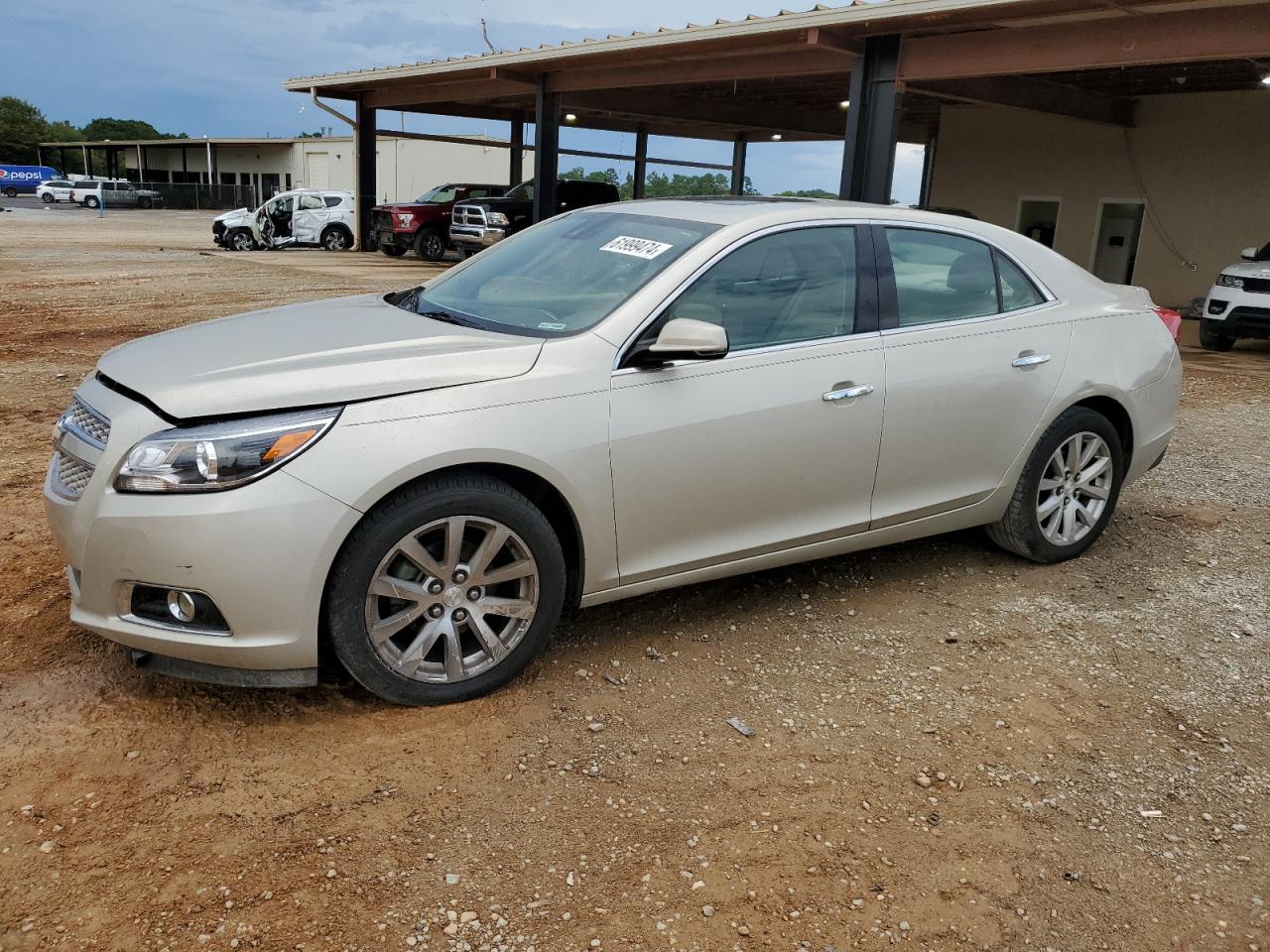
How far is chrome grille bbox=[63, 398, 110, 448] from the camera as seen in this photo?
10.4 ft

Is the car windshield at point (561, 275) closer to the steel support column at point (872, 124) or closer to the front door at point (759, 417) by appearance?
the front door at point (759, 417)

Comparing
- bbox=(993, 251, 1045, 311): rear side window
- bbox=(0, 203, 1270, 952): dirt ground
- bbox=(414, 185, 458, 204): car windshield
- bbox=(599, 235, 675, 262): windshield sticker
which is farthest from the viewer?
bbox=(414, 185, 458, 204): car windshield

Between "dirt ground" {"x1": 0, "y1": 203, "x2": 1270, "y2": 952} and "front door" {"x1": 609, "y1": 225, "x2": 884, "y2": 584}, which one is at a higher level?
"front door" {"x1": 609, "y1": 225, "x2": 884, "y2": 584}

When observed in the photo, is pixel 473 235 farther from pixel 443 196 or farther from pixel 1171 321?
pixel 1171 321

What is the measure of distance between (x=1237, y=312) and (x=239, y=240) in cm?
2372

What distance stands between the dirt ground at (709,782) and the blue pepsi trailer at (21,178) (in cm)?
7554

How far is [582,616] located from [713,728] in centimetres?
98

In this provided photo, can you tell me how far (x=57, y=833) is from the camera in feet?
8.98

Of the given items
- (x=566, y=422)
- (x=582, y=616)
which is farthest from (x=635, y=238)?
(x=582, y=616)

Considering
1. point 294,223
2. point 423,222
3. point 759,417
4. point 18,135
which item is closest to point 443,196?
point 423,222

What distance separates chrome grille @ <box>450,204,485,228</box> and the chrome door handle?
63.0 feet

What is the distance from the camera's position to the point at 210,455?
300 cm

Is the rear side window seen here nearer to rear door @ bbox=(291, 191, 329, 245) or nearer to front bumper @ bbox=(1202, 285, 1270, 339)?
front bumper @ bbox=(1202, 285, 1270, 339)

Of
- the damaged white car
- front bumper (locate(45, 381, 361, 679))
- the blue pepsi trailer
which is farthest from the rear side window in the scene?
the blue pepsi trailer
